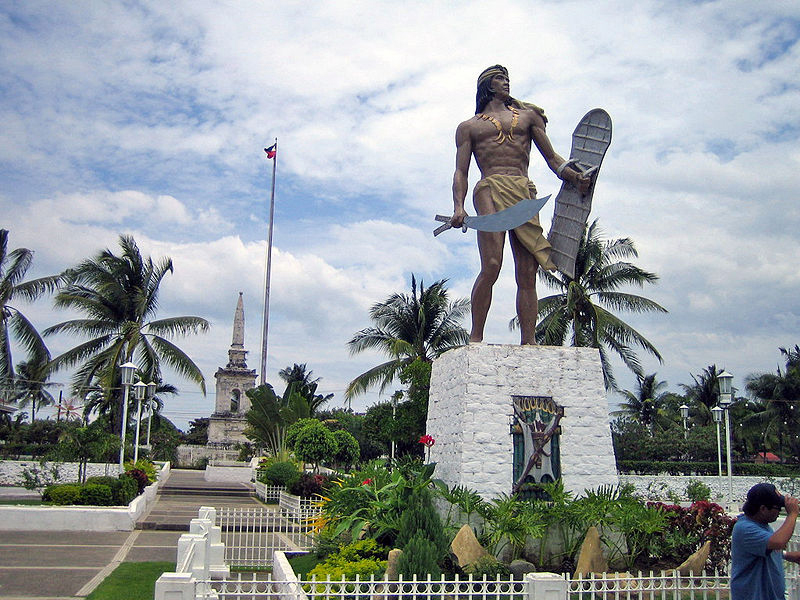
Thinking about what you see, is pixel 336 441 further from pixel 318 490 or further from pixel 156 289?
pixel 156 289

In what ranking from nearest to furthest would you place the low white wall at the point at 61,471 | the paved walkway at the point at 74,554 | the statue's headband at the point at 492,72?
the paved walkway at the point at 74,554, the statue's headband at the point at 492,72, the low white wall at the point at 61,471

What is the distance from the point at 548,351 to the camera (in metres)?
9.02

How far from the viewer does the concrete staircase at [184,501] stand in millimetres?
16250

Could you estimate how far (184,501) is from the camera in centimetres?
2295

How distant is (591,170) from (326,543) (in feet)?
18.5

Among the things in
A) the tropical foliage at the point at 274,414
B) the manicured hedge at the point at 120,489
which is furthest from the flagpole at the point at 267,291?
the manicured hedge at the point at 120,489

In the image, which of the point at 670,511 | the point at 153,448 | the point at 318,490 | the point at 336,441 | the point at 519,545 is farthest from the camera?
the point at 153,448

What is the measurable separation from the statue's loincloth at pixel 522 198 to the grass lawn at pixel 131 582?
5956 millimetres

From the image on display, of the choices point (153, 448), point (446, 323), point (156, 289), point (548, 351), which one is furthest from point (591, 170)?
point (153, 448)

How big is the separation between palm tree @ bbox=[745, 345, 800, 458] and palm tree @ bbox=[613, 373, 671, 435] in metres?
6.52

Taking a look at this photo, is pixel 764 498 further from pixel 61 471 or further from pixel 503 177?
pixel 61 471

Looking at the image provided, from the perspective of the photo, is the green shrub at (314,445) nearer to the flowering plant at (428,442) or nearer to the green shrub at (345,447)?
the green shrub at (345,447)

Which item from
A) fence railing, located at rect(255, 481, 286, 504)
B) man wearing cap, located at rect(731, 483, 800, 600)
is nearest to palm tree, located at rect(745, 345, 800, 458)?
fence railing, located at rect(255, 481, 286, 504)

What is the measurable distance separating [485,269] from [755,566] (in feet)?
18.9
